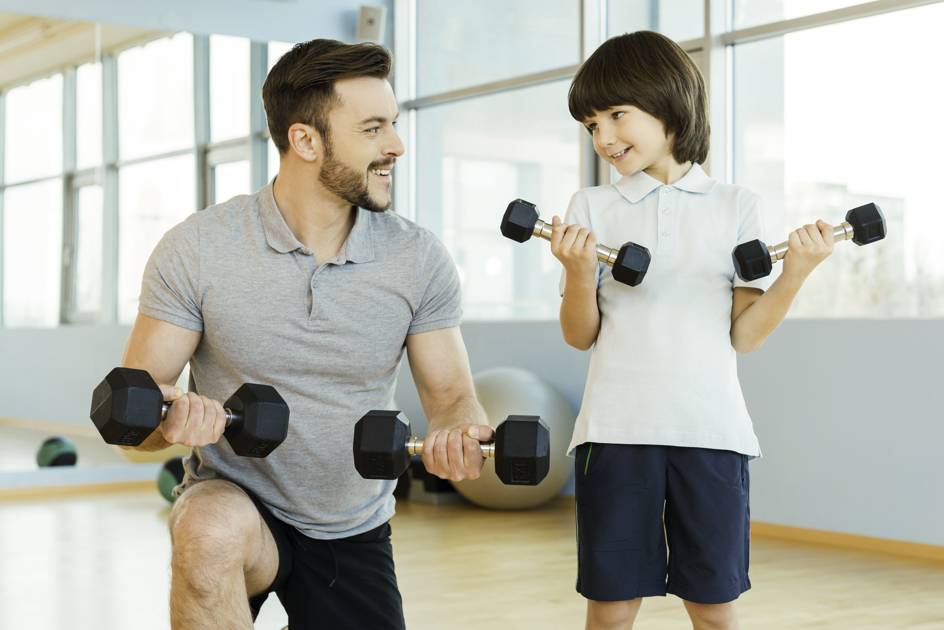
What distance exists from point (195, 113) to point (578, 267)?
3.74m

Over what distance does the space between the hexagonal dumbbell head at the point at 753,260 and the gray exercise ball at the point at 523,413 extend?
214 centimetres

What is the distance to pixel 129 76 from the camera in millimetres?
4312

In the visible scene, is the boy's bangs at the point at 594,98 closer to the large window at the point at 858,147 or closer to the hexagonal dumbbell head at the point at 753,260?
the hexagonal dumbbell head at the point at 753,260

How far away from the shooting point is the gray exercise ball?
3.50 metres

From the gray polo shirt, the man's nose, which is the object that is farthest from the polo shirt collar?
the man's nose

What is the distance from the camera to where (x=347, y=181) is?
4.53 ft

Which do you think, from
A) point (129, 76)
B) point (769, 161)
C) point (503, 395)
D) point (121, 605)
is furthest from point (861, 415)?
point (129, 76)

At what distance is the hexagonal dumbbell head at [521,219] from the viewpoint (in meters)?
1.37

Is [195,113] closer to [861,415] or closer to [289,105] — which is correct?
[861,415]

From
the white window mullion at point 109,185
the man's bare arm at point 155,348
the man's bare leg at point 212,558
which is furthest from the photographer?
the white window mullion at point 109,185

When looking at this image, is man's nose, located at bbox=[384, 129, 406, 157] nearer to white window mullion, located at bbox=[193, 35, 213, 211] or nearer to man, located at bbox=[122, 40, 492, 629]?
man, located at bbox=[122, 40, 492, 629]

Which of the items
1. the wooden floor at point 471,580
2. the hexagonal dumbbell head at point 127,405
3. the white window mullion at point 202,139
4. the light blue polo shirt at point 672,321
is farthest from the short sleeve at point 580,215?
the white window mullion at point 202,139

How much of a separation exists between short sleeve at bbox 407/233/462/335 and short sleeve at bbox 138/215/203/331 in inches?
11.8

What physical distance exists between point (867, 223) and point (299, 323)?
0.80 m
